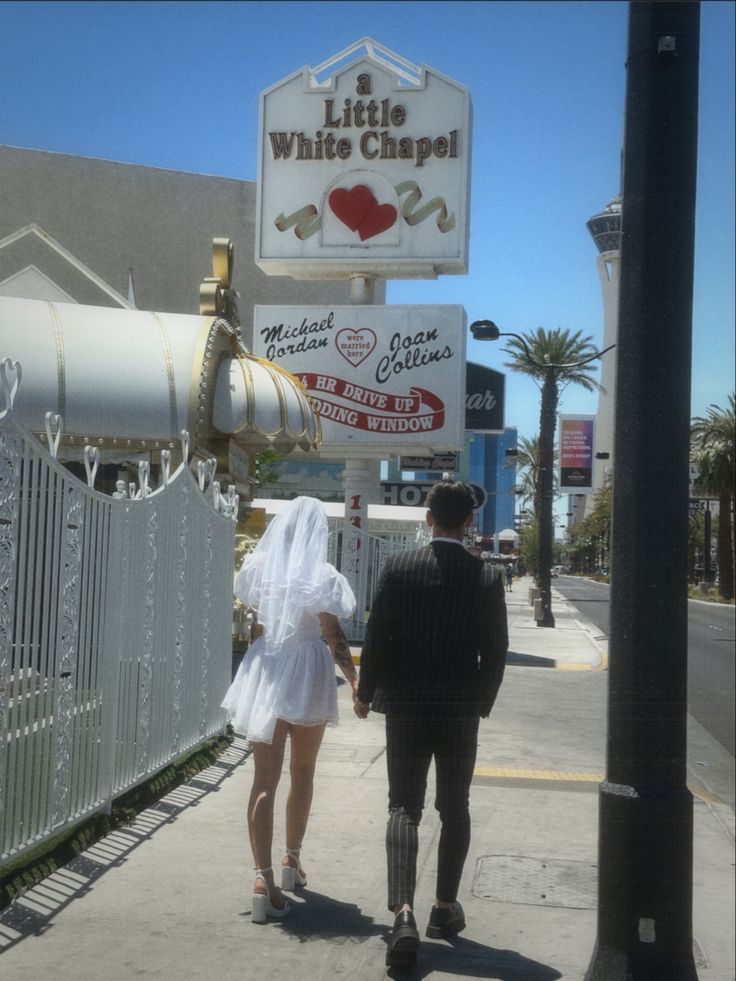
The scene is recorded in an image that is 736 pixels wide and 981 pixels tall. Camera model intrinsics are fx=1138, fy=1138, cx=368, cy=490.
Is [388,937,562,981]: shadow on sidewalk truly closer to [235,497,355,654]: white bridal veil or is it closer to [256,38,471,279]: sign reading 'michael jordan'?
[235,497,355,654]: white bridal veil

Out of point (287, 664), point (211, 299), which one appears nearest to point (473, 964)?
point (287, 664)

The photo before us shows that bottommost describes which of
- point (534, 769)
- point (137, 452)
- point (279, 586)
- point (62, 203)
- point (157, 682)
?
point (534, 769)

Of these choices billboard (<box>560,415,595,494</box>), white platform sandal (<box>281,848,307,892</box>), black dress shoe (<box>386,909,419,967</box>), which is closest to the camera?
black dress shoe (<box>386,909,419,967</box>)

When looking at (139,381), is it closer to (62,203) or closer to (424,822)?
(424,822)

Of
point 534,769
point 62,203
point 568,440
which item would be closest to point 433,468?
point 568,440

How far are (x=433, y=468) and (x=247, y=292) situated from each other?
1126 cm

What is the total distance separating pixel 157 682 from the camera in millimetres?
7094

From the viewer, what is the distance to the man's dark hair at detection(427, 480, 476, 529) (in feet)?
15.3

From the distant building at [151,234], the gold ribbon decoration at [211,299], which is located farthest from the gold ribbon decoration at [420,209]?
the gold ribbon decoration at [211,299]

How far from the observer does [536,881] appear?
5.68 meters

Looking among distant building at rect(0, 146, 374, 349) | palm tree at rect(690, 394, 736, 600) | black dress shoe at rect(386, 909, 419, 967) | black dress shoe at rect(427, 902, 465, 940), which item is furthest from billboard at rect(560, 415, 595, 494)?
black dress shoe at rect(386, 909, 419, 967)

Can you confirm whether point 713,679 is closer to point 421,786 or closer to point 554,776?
point 554,776

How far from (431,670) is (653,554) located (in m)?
1.11

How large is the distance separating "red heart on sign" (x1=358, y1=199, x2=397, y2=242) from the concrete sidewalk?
1387 centimetres
